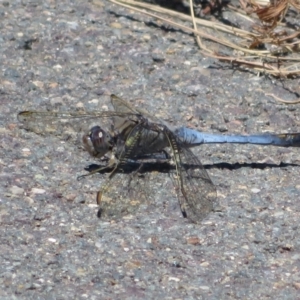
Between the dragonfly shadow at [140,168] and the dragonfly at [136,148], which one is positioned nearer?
the dragonfly at [136,148]

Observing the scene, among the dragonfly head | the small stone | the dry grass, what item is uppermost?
the dry grass

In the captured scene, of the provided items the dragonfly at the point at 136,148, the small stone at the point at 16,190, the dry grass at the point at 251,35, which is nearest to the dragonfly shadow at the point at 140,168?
the dragonfly at the point at 136,148

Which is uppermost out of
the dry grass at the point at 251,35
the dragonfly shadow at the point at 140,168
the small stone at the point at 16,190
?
the dry grass at the point at 251,35

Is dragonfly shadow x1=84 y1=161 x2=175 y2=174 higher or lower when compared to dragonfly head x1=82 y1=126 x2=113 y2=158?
lower

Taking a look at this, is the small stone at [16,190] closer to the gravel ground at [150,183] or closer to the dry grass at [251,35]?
the gravel ground at [150,183]

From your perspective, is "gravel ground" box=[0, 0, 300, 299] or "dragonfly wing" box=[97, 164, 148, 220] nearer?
"gravel ground" box=[0, 0, 300, 299]

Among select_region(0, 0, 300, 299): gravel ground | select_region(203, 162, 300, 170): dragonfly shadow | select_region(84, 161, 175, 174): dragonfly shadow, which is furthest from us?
select_region(203, 162, 300, 170): dragonfly shadow

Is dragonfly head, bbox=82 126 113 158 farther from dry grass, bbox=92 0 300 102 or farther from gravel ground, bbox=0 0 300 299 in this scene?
dry grass, bbox=92 0 300 102

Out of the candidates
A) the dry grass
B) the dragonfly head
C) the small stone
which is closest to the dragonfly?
the dragonfly head

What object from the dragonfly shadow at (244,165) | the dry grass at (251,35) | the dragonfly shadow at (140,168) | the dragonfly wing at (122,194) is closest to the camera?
the dragonfly wing at (122,194)
